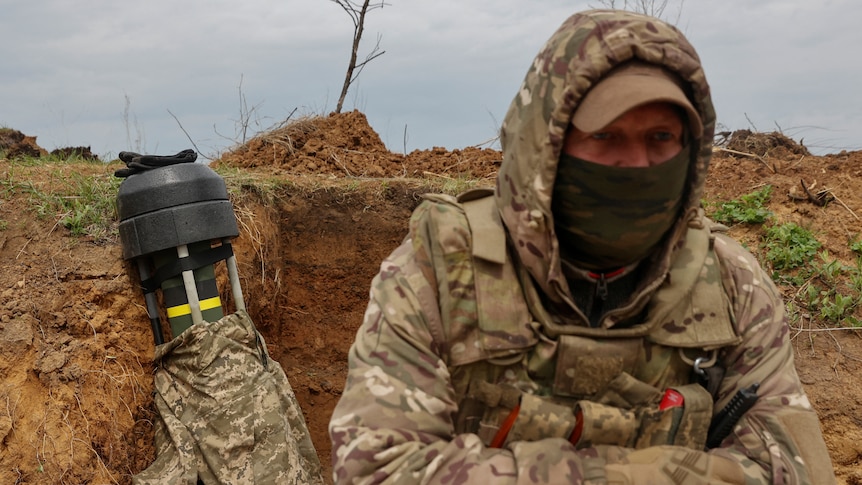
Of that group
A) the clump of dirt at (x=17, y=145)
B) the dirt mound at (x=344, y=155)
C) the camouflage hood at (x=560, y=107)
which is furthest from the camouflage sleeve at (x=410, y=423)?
the clump of dirt at (x=17, y=145)

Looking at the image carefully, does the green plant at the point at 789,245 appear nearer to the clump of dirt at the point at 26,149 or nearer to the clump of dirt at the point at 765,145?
the clump of dirt at the point at 765,145

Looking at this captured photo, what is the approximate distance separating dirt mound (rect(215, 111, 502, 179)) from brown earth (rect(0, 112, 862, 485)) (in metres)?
0.02

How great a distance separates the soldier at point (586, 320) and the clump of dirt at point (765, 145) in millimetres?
4503

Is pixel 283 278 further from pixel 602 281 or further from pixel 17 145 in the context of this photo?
pixel 602 281

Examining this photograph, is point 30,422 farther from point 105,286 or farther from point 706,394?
point 706,394

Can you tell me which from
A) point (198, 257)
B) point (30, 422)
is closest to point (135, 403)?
point (30, 422)

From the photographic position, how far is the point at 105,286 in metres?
4.61

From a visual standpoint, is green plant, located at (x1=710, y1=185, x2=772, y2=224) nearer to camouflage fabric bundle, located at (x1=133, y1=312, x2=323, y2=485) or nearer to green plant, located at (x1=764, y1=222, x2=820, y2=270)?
green plant, located at (x1=764, y1=222, x2=820, y2=270)

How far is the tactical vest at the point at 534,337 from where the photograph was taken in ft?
6.73

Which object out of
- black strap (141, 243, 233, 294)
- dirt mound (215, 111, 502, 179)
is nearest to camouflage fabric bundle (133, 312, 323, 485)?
black strap (141, 243, 233, 294)

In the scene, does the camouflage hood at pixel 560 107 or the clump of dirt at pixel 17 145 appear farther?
the clump of dirt at pixel 17 145

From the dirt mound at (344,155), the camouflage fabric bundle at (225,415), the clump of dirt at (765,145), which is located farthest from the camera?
the dirt mound at (344,155)

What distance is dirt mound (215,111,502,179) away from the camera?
22.1 ft

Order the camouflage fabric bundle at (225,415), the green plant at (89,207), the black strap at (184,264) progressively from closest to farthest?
the camouflage fabric bundle at (225,415) → the black strap at (184,264) → the green plant at (89,207)
